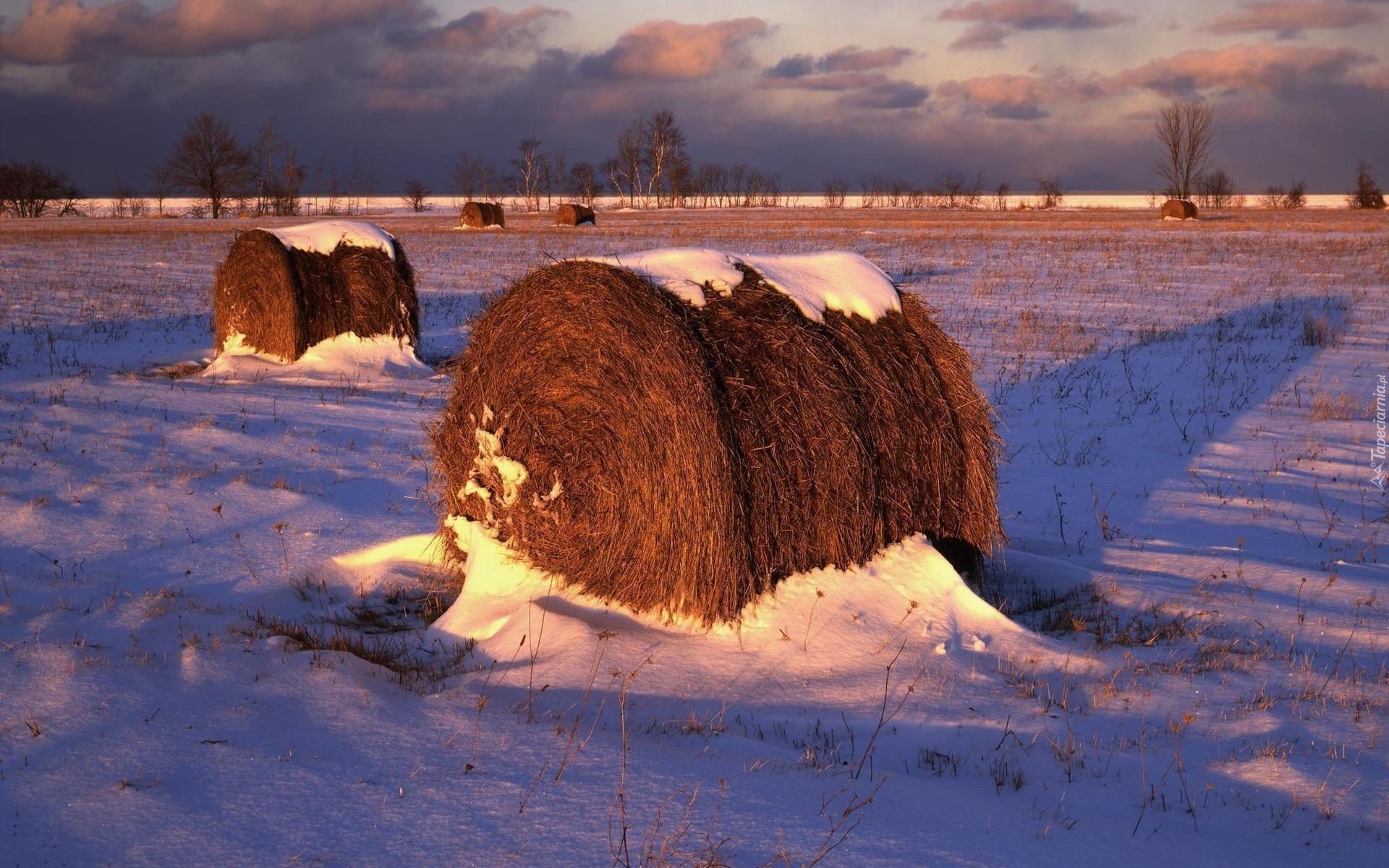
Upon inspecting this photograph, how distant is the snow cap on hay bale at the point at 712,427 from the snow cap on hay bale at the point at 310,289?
23.0 feet

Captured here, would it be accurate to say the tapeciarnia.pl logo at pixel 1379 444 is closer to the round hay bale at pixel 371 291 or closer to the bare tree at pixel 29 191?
the round hay bale at pixel 371 291

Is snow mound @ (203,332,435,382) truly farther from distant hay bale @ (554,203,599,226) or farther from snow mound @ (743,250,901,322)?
distant hay bale @ (554,203,599,226)

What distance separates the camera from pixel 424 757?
3.62 metres

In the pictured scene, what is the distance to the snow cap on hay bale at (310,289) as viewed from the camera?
12.2 metres

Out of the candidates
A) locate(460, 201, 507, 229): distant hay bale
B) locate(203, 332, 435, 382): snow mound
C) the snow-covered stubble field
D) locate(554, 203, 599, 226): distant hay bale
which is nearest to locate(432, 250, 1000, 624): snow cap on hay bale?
the snow-covered stubble field

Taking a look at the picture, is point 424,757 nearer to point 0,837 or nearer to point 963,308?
point 0,837

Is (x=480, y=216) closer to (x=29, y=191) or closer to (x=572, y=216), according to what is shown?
(x=572, y=216)

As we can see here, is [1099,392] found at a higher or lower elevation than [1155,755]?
higher

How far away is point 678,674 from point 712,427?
3.72ft

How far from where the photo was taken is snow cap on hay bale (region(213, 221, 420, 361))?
12164 mm

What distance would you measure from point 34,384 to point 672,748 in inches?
371

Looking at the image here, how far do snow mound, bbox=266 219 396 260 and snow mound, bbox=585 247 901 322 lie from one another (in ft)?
25.7

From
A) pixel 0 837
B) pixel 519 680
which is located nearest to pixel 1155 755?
pixel 519 680

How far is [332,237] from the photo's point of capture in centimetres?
1253
